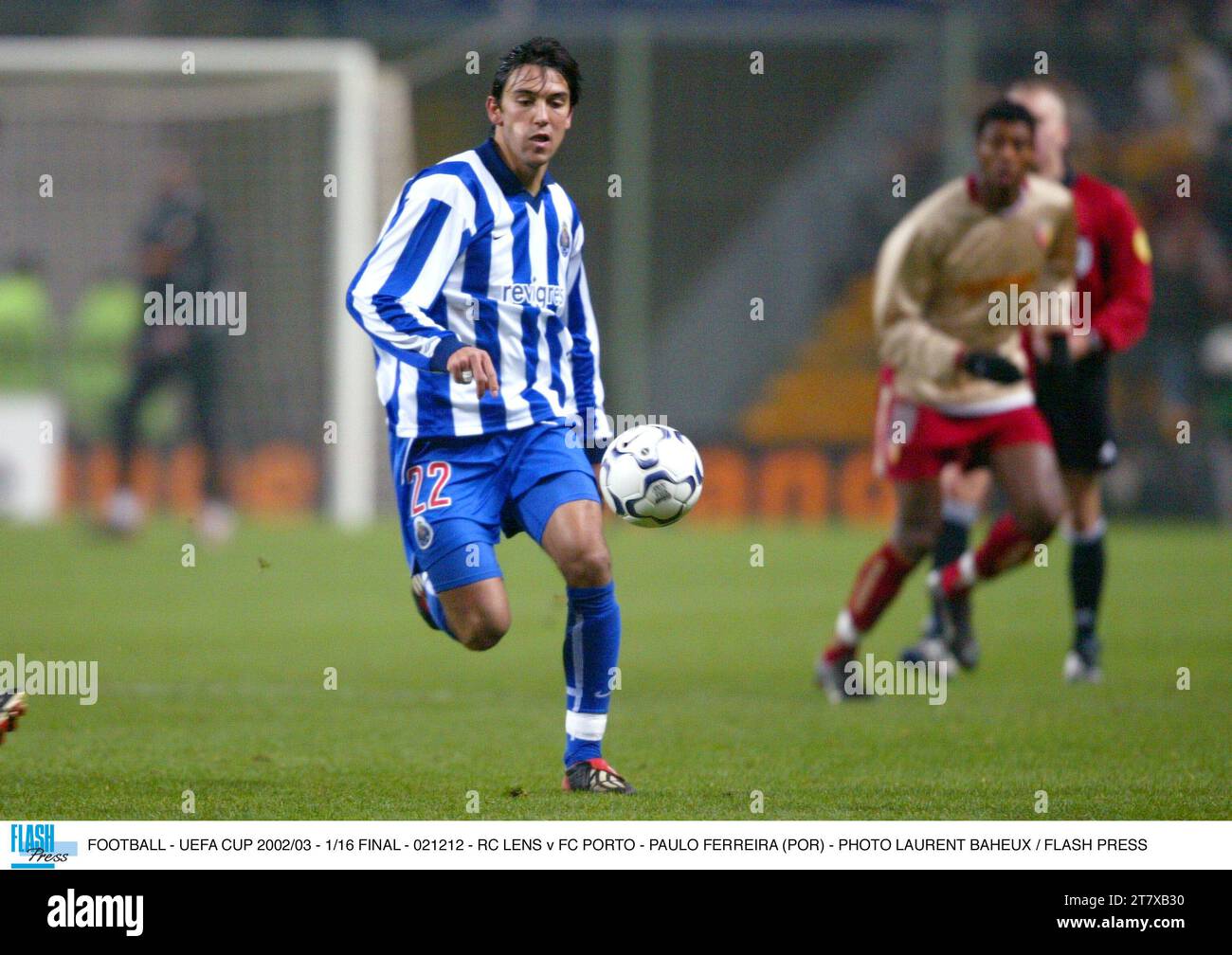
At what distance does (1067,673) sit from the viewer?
27.1 feet

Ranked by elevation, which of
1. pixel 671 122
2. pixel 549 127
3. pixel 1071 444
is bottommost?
pixel 1071 444

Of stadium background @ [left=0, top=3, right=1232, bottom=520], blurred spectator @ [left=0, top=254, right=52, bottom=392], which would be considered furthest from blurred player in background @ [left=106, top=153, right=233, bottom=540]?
blurred spectator @ [left=0, top=254, right=52, bottom=392]

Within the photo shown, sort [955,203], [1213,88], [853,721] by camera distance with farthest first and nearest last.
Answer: [1213,88]
[955,203]
[853,721]

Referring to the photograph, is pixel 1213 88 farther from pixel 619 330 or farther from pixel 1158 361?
pixel 619 330

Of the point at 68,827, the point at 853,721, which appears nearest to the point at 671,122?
the point at 853,721

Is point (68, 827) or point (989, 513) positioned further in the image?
point (989, 513)

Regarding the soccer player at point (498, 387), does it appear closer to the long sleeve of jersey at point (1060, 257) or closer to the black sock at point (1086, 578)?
the long sleeve of jersey at point (1060, 257)

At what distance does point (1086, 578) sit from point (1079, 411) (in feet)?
2.28

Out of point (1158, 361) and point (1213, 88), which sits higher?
point (1213, 88)

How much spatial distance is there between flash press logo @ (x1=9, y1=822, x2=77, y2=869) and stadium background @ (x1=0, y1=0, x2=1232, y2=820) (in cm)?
394

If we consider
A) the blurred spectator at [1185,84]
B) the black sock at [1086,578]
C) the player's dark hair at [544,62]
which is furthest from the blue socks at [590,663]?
the blurred spectator at [1185,84]

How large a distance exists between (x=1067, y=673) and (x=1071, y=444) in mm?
946

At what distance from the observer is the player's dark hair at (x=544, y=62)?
561 centimetres
